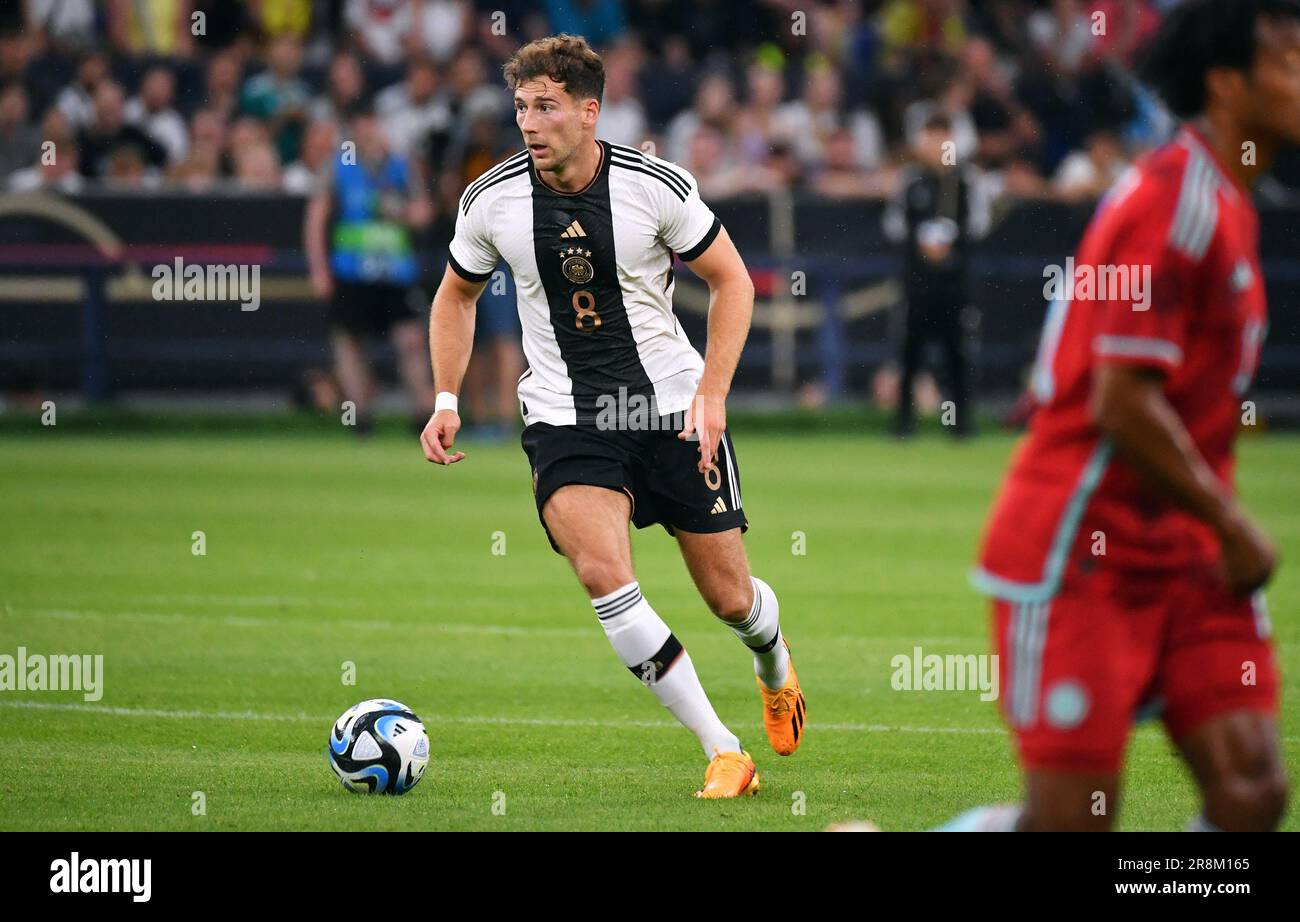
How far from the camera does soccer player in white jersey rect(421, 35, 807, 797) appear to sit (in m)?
7.00

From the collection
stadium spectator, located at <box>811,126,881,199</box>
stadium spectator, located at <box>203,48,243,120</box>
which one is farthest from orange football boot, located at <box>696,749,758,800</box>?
stadium spectator, located at <box>203,48,243,120</box>

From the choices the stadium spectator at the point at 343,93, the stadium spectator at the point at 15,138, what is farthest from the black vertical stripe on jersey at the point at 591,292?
the stadium spectator at the point at 15,138

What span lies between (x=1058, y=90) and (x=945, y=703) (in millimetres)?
16255

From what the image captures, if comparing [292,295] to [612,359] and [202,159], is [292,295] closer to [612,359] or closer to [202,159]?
[202,159]

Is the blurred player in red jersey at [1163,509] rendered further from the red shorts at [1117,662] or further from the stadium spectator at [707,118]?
the stadium spectator at [707,118]

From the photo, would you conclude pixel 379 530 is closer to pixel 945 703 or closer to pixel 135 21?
pixel 945 703

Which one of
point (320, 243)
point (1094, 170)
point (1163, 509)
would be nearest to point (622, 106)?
point (320, 243)

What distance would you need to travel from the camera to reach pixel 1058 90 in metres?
23.8

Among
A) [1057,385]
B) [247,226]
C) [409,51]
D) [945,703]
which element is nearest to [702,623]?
[945,703]

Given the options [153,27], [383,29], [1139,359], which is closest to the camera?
[1139,359]

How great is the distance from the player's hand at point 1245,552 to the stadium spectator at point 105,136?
19100mm

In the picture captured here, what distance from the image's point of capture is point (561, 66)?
701 cm

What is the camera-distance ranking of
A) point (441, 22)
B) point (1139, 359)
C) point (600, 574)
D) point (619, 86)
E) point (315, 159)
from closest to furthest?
1. point (1139, 359)
2. point (600, 574)
3. point (315, 159)
4. point (619, 86)
5. point (441, 22)

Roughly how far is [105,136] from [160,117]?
29.9 inches
